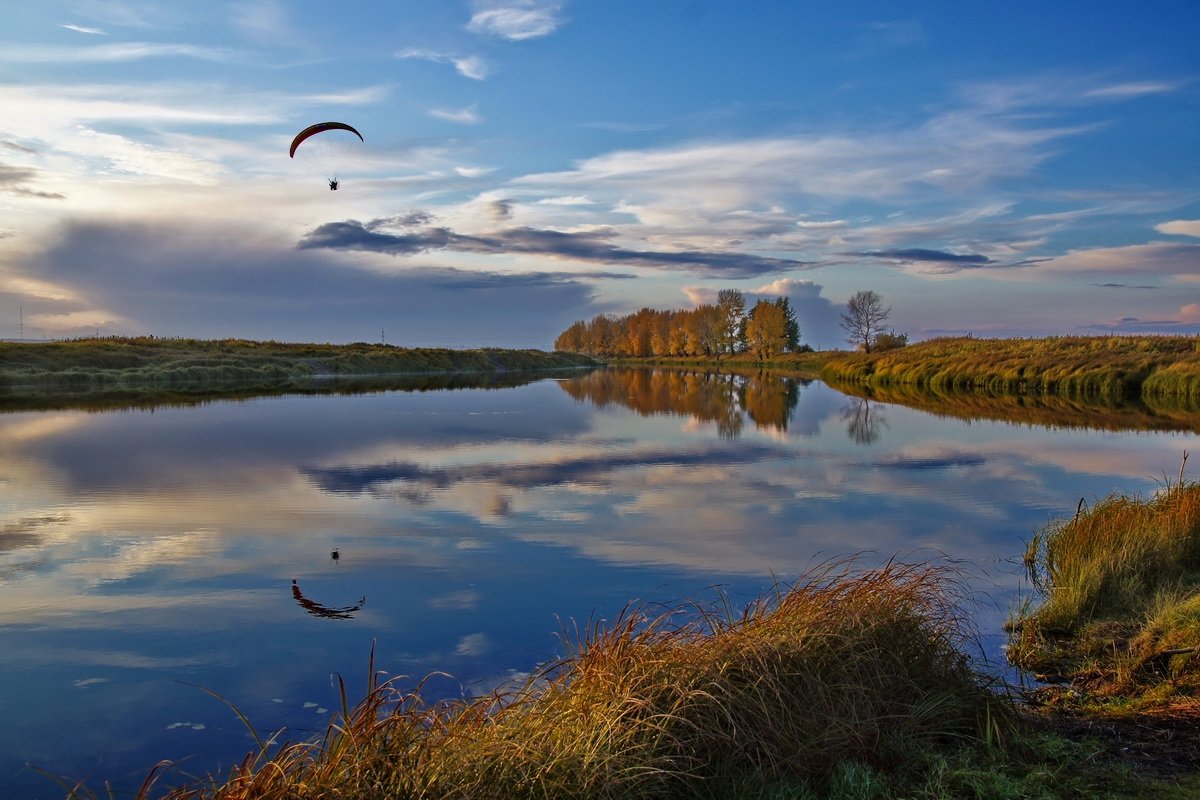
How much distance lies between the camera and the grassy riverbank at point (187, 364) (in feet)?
149

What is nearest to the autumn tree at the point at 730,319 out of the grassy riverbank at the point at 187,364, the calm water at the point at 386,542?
the grassy riverbank at the point at 187,364

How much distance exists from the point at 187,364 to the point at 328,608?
5281 cm

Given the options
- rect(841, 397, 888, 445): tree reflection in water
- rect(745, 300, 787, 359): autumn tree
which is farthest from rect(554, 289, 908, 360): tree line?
rect(841, 397, 888, 445): tree reflection in water

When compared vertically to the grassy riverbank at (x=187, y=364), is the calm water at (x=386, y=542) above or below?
below

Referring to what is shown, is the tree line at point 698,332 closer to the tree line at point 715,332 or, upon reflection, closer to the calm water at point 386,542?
the tree line at point 715,332

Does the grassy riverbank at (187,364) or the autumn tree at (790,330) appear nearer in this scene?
the grassy riverbank at (187,364)

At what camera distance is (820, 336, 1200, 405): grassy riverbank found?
39312mm

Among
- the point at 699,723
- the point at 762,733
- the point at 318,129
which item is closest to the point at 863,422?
the point at 318,129

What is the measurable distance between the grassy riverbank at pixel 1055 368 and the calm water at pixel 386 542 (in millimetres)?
19499

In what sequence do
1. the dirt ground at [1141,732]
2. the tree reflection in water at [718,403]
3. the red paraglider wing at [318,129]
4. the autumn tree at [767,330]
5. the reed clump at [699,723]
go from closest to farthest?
the reed clump at [699,723]
the dirt ground at [1141,732]
the red paraglider wing at [318,129]
the tree reflection in water at [718,403]
the autumn tree at [767,330]

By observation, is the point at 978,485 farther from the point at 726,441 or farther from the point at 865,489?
the point at 726,441

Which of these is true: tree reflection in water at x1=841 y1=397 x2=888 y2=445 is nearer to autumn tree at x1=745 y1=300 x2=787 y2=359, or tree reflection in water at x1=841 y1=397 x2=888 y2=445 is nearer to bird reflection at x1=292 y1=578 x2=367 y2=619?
bird reflection at x1=292 y1=578 x2=367 y2=619

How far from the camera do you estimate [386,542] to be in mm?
10414

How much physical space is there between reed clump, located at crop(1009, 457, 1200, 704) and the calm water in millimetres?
401
